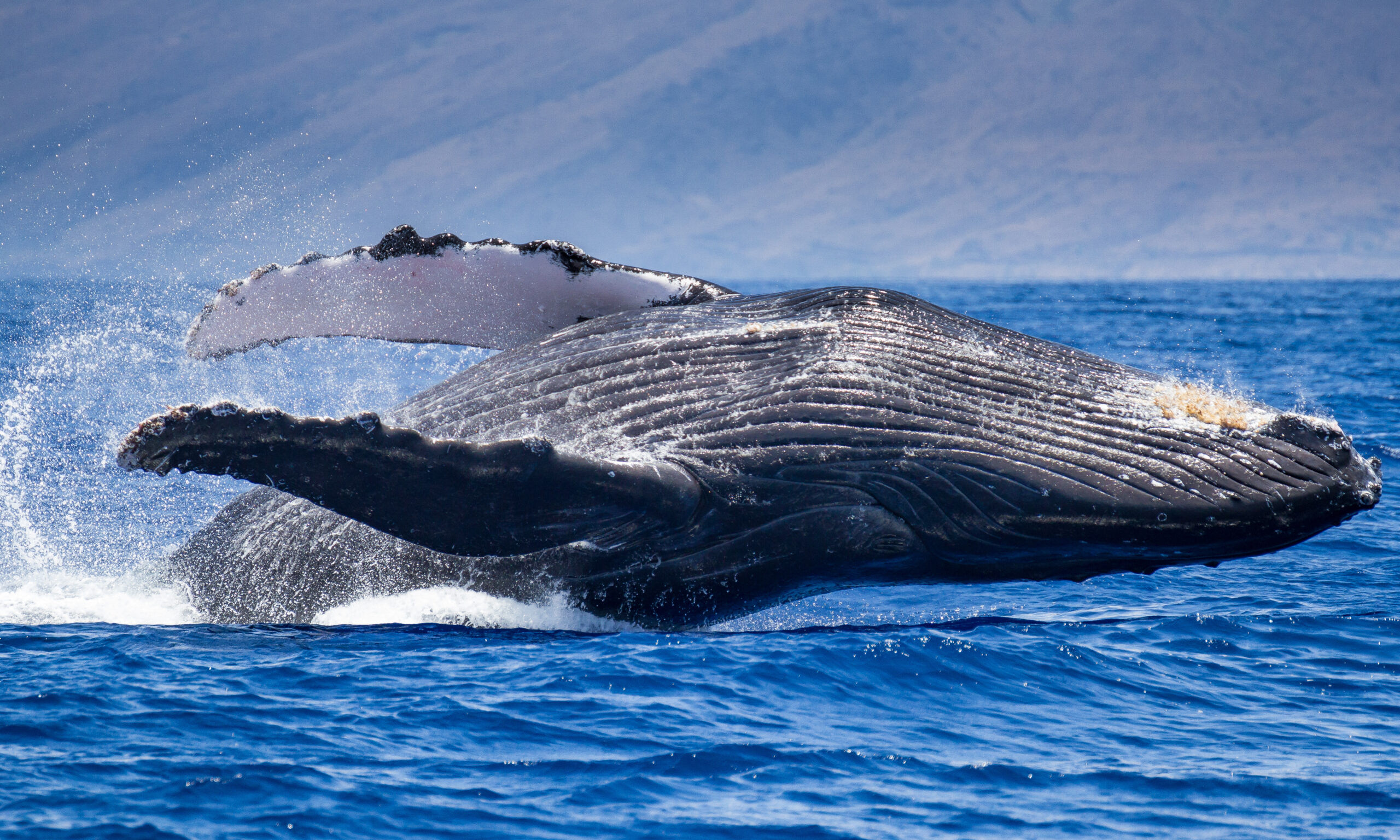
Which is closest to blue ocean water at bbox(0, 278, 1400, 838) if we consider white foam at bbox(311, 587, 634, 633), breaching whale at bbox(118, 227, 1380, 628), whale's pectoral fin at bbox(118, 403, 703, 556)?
white foam at bbox(311, 587, 634, 633)

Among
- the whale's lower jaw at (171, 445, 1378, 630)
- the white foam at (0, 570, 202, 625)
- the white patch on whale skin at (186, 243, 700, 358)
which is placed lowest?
the white foam at (0, 570, 202, 625)

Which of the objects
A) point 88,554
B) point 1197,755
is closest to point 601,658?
point 1197,755

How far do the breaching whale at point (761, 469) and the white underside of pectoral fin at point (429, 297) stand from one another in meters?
1.14

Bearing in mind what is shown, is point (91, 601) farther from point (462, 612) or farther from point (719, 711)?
point (719, 711)

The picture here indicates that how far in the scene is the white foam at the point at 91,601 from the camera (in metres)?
7.14

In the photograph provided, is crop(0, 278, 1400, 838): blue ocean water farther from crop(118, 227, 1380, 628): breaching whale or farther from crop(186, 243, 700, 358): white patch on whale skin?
crop(186, 243, 700, 358): white patch on whale skin

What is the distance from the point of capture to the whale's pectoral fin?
4.98m

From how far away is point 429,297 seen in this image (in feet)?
28.7

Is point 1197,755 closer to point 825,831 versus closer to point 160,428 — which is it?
point 825,831

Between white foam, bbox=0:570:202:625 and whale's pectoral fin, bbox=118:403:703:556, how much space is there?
98.9 inches

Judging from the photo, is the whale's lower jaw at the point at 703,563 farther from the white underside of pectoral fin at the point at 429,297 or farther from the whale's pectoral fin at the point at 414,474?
the white underside of pectoral fin at the point at 429,297

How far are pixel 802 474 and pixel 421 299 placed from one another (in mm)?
3956

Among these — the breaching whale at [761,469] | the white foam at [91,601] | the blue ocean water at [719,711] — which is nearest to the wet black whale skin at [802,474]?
the breaching whale at [761,469]

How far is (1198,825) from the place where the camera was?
4953 millimetres
